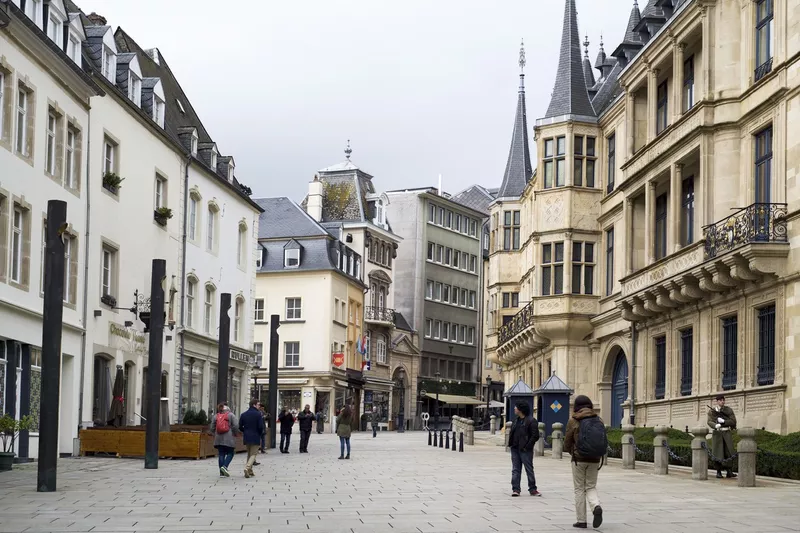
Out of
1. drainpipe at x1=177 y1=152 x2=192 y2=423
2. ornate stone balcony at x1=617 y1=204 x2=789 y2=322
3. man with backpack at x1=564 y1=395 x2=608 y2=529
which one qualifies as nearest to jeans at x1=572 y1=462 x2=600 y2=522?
man with backpack at x1=564 y1=395 x2=608 y2=529

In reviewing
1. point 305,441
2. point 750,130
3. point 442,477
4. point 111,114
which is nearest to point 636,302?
point 750,130

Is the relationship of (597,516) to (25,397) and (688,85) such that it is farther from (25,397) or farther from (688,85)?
(688,85)

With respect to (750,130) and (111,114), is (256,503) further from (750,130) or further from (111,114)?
(111,114)

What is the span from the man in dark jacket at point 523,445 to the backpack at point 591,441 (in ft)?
14.7

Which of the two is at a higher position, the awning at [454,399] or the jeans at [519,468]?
the jeans at [519,468]

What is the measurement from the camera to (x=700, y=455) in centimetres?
2252

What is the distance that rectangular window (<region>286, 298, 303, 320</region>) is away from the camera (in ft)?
251

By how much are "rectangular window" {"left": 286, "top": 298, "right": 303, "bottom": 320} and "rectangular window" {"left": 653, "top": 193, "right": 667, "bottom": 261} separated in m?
42.6

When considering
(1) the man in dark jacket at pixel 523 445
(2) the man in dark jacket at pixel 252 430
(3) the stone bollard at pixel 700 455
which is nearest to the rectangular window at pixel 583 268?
(3) the stone bollard at pixel 700 455

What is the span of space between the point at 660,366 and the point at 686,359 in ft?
9.14

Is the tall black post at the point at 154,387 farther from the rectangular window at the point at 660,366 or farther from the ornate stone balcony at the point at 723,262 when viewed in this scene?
the rectangular window at the point at 660,366

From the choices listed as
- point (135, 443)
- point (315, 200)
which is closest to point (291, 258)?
point (315, 200)

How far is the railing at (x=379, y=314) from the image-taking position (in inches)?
3369

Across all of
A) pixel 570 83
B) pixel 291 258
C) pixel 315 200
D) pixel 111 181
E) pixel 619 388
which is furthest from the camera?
pixel 315 200
